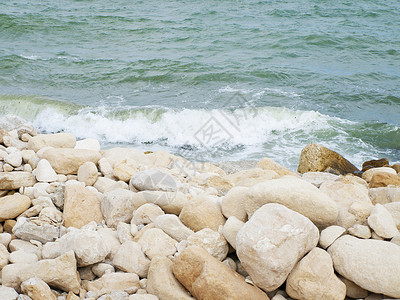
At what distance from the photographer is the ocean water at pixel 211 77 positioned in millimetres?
8875

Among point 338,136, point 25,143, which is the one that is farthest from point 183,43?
point 25,143

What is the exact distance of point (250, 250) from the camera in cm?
268

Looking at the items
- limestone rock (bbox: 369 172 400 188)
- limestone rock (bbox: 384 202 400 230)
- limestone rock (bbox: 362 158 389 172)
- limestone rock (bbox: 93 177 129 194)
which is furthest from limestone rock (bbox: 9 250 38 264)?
limestone rock (bbox: 362 158 389 172)

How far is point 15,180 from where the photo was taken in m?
3.90

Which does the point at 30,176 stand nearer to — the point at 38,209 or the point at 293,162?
the point at 38,209

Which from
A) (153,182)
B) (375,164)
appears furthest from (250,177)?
(375,164)

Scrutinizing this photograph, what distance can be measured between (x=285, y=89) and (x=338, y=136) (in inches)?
A: 105

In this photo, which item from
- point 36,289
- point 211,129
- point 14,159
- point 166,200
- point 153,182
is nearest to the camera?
point 36,289

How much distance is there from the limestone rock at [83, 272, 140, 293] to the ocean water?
4.92 m

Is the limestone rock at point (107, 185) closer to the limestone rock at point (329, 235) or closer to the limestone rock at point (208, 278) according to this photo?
the limestone rock at point (208, 278)

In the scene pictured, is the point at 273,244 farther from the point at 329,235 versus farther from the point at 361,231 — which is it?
the point at 361,231

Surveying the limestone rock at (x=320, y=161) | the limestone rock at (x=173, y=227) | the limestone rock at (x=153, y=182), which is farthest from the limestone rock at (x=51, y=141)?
the limestone rock at (x=320, y=161)

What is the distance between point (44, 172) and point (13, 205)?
542 mm

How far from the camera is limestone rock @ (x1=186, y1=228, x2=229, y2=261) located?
3006 mm
